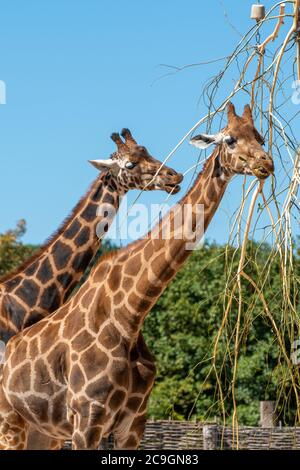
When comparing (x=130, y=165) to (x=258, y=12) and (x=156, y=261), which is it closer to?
(x=156, y=261)

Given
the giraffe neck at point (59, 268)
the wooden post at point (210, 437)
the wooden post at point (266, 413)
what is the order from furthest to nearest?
the wooden post at point (266, 413) → the wooden post at point (210, 437) → the giraffe neck at point (59, 268)

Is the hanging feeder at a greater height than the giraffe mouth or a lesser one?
greater

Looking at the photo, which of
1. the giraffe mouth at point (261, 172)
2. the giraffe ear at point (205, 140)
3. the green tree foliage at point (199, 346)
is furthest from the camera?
the green tree foliage at point (199, 346)

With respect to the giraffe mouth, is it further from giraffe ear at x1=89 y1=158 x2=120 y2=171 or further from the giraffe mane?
the giraffe mane

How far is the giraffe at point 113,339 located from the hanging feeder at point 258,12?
909 mm

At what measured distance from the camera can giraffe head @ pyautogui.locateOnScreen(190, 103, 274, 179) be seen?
181 inches

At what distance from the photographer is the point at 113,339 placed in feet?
16.1

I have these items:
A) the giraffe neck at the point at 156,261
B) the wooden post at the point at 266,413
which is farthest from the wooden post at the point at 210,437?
the giraffe neck at the point at 156,261

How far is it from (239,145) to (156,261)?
71cm

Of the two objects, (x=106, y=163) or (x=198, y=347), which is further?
(x=198, y=347)

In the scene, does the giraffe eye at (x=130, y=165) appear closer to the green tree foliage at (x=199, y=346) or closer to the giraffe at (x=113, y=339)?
the giraffe at (x=113, y=339)

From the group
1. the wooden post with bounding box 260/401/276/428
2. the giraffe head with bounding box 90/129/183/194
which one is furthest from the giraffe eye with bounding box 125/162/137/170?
the wooden post with bounding box 260/401/276/428

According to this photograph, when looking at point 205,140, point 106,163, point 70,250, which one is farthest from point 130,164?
point 205,140

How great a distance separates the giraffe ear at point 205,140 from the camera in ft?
15.6
